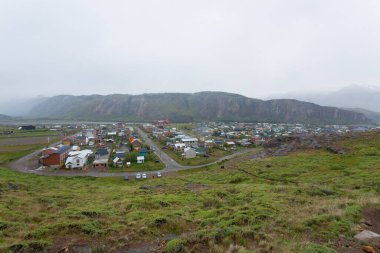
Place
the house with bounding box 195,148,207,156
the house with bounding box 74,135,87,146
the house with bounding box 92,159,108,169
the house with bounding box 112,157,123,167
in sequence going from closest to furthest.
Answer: the house with bounding box 92,159,108,169 → the house with bounding box 112,157,123,167 → the house with bounding box 195,148,207,156 → the house with bounding box 74,135,87,146

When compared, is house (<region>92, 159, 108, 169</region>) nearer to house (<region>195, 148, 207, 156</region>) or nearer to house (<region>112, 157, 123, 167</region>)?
house (<region>112, 157, 123, 167</region>)

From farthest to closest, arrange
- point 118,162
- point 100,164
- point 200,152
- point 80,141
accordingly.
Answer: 1. point 80,141
2. point 200,152
3. point 118,162
4. point 100,164

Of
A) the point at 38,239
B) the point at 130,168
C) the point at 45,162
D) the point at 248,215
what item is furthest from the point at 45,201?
the point at 45,162

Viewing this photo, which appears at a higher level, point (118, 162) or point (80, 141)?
point (80, 141)

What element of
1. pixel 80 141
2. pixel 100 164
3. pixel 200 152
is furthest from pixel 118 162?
pixel 80 141

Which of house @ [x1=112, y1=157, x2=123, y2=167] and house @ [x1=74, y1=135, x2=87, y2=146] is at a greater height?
house @ [x1=74, y1=135, x2=87, y2=146]

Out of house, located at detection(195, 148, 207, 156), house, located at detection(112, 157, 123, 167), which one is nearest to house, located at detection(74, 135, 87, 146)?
house, located at detection(112, 157, 123, 167)

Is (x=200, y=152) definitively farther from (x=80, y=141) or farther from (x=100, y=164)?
(x=80, y=141)

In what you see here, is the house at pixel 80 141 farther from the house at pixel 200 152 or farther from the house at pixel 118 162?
the house at pixel 200 152

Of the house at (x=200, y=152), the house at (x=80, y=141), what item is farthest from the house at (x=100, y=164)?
the house at (x=80, y=141)

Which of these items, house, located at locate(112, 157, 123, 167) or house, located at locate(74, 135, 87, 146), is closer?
house, located at locate(112, 157, 123, 167)

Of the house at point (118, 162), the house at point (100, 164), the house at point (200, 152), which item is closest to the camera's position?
the house at point (100, 164)

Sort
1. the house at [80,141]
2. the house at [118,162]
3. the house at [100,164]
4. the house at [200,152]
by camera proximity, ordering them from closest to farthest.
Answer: the house at [100,164], the house at [118,162], the house at [200,152], the house at [80,141]

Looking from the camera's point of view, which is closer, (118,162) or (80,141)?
(118,162)
